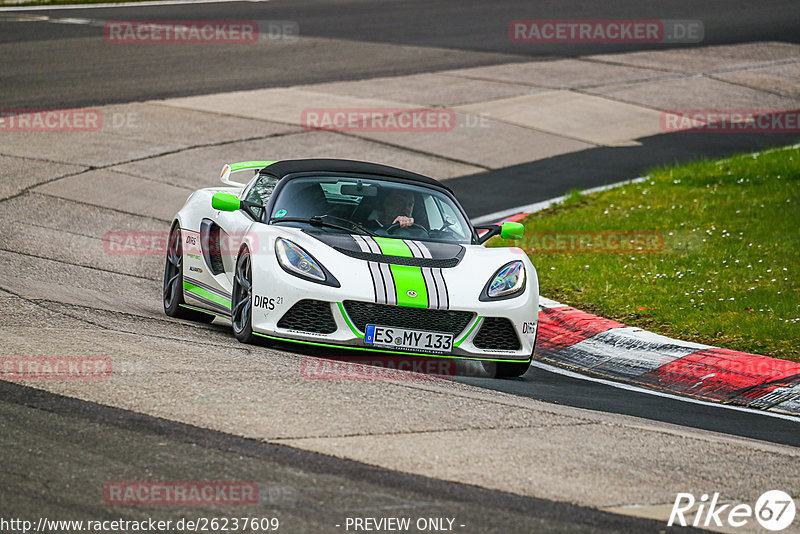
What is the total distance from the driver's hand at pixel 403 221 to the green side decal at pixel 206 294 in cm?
139

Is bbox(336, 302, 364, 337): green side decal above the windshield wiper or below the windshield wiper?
below

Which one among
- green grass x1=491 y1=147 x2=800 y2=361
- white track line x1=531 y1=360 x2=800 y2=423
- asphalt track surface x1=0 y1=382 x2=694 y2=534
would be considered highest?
asphalt track surface x1=0 y1=382 x2=694 y2=534

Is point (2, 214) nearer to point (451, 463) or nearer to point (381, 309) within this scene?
point (381, 309)

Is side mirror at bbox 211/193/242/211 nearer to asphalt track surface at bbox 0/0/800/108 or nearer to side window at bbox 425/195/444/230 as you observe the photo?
side window at bbox 425/195/444/230

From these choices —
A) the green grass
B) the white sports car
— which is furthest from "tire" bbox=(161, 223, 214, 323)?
the green grass

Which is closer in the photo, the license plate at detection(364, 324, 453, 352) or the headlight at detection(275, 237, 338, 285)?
the license plate at detection(364, 324, 453, 352)

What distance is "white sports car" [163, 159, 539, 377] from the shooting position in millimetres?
7602

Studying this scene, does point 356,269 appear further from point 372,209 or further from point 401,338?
point 372,209

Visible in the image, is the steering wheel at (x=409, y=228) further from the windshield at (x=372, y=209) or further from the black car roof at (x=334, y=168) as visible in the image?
the black car roof at (x=334, y=168)

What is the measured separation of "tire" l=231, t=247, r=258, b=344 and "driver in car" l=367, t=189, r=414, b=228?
101 centimetres

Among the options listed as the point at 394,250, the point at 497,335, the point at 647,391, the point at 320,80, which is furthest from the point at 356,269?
the point at 320,80

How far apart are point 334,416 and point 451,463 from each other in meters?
0.81

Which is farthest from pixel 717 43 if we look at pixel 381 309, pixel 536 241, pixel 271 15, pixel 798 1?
pixel 381 309

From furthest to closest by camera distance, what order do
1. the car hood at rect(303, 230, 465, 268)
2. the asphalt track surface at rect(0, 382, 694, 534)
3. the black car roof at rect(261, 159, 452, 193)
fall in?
the black car roof at rect(261, 159, 452, 193) < the car hood at rect(303, 230, 465, 268) < the asphalt track surface at rect(0, 382, 694, 534)
